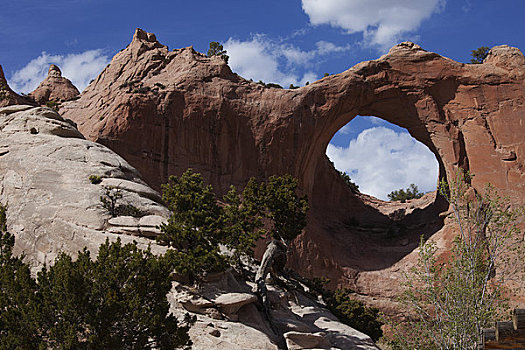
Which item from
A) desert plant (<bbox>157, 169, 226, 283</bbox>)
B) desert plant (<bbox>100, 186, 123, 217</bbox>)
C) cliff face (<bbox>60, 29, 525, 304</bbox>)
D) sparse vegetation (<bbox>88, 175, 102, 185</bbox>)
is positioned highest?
cliff face (<bbox>60, 29, 525, 304</bbox>)

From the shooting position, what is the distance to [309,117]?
45.2 m

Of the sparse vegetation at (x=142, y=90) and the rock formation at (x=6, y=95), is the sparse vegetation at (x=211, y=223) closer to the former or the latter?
the sparse vegetation at (x=142, y=90)

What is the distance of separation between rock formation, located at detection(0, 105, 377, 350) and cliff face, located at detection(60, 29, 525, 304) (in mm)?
10591

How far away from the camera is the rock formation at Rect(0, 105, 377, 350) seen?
2195 centimetres

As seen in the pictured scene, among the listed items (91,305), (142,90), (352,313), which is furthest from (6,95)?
(91,305)

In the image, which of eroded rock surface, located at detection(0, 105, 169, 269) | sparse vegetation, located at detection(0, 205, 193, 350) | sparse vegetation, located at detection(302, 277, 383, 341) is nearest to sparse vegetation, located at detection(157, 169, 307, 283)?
eroded rock surface, located at detection(0, 105, 169, 269)

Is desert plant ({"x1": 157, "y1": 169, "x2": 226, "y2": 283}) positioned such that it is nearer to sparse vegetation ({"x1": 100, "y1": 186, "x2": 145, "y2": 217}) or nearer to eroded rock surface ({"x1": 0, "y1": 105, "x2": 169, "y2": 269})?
eroded rock surface ({"x1": 0, "y1": 105, "x2": 169, "y2": 269})

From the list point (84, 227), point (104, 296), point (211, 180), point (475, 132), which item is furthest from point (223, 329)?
point (475, 132)

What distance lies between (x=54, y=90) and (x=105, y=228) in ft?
91.4

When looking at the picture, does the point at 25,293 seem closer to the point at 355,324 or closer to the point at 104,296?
the point at 104,296

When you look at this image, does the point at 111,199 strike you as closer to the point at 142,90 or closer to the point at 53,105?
the point at 142,90

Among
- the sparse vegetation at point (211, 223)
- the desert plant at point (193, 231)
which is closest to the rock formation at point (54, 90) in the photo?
the sparse vegetation at point (211, 223)

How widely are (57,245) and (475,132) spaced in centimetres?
3331

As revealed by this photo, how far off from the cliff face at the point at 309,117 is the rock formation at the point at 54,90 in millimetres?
2383
